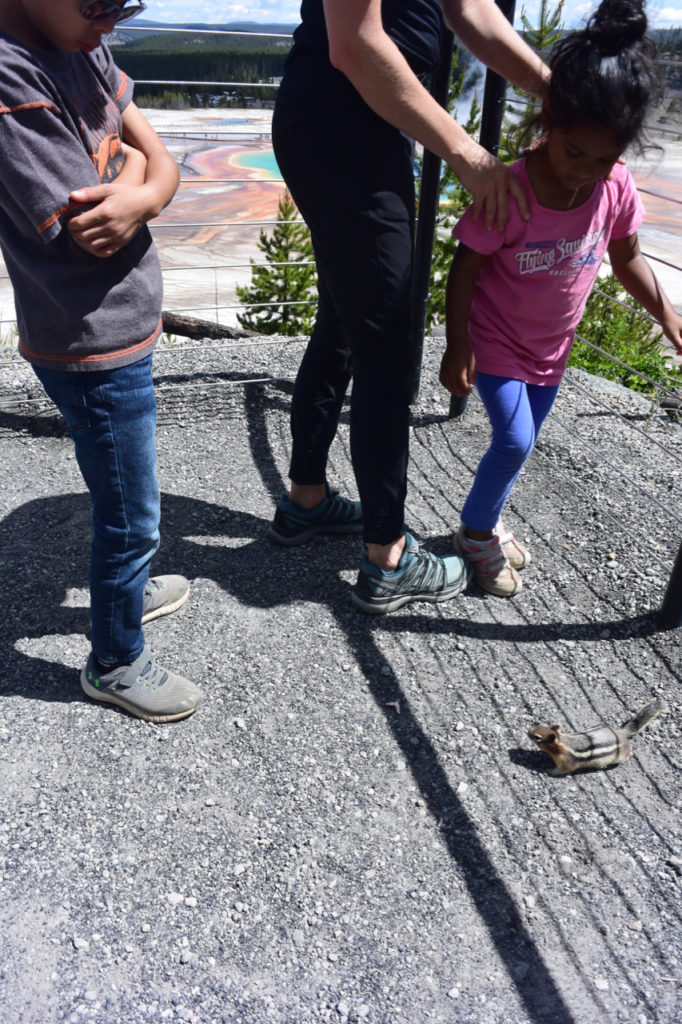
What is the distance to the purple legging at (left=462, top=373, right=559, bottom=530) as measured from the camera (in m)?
2.11

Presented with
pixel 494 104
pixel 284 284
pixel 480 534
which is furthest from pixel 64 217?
pixel 284 284

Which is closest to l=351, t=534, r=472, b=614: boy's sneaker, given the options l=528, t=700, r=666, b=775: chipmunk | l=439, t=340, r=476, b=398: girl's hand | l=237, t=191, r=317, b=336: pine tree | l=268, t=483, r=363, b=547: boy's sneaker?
l=268, t=483, r=363, b=547: boy's sneaker

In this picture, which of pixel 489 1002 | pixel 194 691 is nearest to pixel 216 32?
pixel 194 691

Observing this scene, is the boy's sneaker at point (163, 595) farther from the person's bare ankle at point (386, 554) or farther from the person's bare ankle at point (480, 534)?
the person's bare ankle at point (480, 534)

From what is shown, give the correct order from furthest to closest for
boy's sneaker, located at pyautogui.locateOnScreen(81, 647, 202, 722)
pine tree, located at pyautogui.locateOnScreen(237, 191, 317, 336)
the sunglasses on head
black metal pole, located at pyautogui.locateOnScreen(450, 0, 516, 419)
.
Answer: pine tree, located at pyautogui.locateOnScreen(237, 191, 317, 336)
black metal pole, located at pyautogui.locateOnScreen(450, 0, 516, 419)
boy's sneaker, located at pyautogui.locateOnScreen(81, 647, 202, 722)
the sunglasses on head

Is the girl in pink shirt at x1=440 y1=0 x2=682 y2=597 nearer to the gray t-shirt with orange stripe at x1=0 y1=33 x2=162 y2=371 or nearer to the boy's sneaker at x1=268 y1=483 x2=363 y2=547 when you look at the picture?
the boy's sneaker at x1=268 y1=483 x2=363 y2=547

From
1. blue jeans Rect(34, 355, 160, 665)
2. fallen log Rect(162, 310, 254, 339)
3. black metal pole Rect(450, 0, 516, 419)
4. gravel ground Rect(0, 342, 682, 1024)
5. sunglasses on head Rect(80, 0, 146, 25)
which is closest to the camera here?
sunglasses on head Rect(80, 0, 146, 25)

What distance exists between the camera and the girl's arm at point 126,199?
1356 mm

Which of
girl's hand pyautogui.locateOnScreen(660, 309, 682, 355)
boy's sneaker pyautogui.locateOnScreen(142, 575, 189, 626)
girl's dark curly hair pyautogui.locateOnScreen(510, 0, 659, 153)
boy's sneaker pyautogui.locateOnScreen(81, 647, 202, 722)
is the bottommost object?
boy's sneaker pyautogui.locateOnScreen(142, 575, 189, 626)

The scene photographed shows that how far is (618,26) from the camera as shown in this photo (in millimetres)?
1686

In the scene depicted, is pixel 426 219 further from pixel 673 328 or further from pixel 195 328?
pixel 195 328

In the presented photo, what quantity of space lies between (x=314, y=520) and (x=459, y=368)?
761 millimetres

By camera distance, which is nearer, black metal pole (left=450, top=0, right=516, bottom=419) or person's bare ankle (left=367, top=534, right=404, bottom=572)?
person's bare ankle (left=367, top=534, right=404, bottom=572)

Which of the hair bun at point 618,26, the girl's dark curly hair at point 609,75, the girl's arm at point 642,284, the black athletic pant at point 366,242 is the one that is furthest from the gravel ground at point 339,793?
the hair bun at point 618,26
